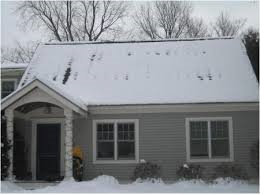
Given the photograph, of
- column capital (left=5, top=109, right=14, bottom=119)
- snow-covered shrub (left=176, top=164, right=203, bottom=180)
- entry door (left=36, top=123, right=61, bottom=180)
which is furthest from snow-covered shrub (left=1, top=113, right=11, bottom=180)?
snow-covered shrub (left=176, top=164, right=203, bottom=180)

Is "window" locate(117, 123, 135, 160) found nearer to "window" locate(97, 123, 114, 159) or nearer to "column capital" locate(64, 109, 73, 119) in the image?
"window" locate(97, 123, 114, 159)

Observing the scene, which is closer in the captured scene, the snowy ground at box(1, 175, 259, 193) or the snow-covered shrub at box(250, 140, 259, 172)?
the snowy ground at box(1, 175, 259, 193)

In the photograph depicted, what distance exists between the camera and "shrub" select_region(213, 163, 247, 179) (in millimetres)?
15320

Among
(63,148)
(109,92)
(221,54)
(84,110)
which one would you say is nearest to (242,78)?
(221,54)

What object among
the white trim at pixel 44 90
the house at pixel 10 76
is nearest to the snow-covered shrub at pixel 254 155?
the white trim at pixel 44 90

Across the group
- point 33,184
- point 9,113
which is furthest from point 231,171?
point 9,113

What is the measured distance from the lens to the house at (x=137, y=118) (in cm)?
1577

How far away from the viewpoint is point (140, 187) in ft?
47.5

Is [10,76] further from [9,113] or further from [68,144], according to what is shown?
[68,144]

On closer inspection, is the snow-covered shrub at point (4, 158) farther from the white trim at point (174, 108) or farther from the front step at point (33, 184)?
the white trim at point (174, 108)

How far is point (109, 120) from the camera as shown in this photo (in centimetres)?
1633

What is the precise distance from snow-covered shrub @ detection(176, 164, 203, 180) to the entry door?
15.7 ft

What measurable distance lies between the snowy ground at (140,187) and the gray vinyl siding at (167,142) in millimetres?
801

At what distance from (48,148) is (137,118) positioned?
146 inches
